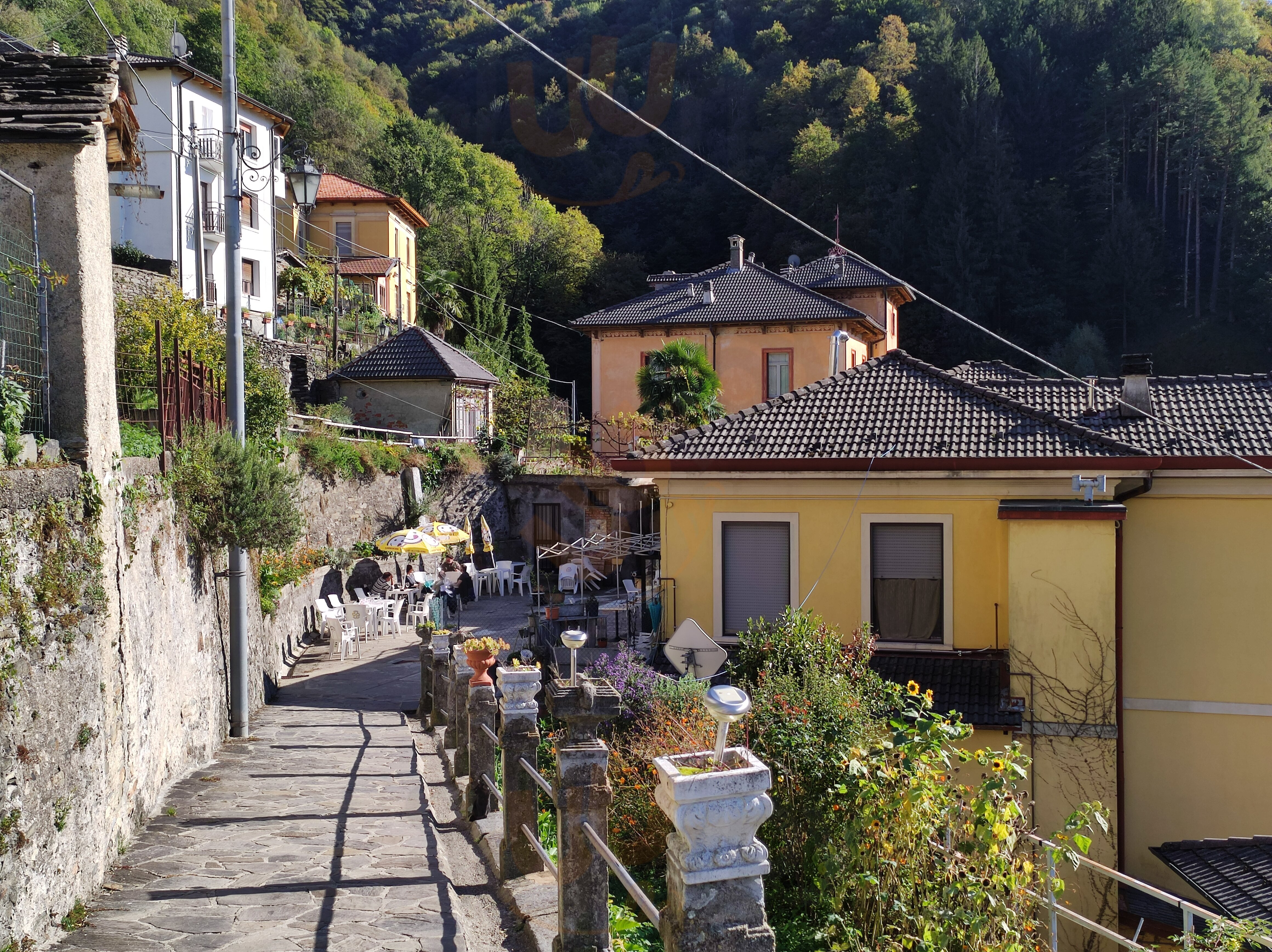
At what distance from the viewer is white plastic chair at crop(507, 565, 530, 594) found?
2595 centimetres

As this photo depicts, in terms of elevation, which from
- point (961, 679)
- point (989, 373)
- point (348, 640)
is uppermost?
point (989, 373)

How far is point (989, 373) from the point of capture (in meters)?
17.7

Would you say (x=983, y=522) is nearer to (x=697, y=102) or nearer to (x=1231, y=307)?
(x=1231, y=307)

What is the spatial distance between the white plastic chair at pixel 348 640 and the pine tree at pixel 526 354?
1106 inches

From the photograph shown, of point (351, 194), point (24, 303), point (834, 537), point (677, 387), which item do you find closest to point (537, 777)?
point (24, 303)

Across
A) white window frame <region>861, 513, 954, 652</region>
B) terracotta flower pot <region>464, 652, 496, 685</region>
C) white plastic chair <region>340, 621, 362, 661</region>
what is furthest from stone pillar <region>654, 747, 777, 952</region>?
white plastic chair <region>340, 621, 362, 661</region>

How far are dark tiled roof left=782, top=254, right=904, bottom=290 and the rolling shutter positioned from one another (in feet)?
86.8

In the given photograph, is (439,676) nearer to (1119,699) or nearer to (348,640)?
(348,640)

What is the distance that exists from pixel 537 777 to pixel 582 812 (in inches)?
36.5

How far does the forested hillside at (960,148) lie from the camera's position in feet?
169

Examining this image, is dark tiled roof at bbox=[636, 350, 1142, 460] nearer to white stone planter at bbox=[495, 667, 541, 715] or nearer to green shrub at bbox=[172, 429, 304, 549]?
green shrub at bbox=[172, 429, 304, 549]

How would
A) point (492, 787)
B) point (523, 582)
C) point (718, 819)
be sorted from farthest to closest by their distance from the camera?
1. point (523, 582)
2. point (492, 787)
3. point (718, 819)

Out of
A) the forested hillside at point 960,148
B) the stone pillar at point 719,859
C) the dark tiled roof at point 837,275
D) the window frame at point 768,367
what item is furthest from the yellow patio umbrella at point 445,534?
the forested hillside at point 960,148

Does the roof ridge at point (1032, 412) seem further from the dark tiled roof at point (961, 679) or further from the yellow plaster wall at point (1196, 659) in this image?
the dark tiled roof at point (961, 679)
